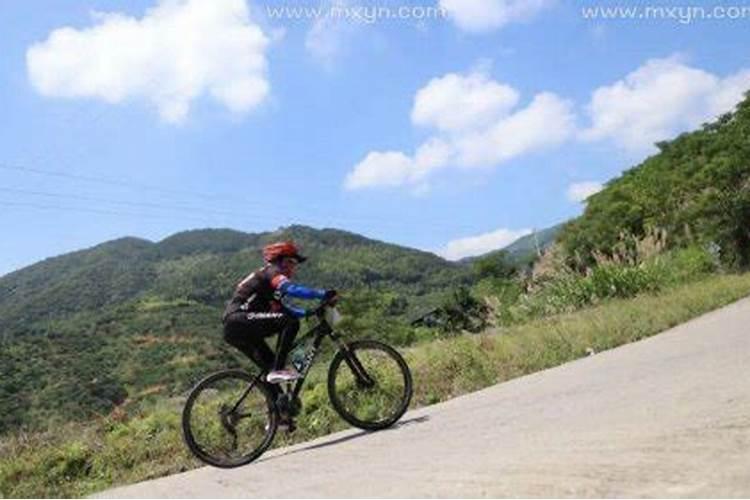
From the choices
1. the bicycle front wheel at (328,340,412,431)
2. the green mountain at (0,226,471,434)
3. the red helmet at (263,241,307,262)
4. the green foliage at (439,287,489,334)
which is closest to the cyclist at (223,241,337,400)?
the red helmet at (263,241,307,262)

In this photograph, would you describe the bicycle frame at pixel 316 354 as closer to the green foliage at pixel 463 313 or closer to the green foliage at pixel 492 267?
the green foliage at pixel 463 313

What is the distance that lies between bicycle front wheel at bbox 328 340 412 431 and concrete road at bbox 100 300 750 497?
217 millimetres

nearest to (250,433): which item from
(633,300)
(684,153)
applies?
(633,300)

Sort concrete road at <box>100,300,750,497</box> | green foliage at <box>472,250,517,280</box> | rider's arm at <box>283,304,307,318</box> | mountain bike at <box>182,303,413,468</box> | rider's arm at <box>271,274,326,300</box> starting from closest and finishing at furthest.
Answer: concrete road at <box>100,300,750,497</box> → rider's arm at <box>271,274,326,300</box> → mountain bike at <box>182,303,413,468</box> → rider's arm at <box>283,304,307,318</box> → green foliage at <box>472,250,517,280</box>

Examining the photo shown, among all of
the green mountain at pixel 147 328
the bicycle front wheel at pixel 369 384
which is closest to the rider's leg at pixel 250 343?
the bicycle front wheel at pixel 369 384

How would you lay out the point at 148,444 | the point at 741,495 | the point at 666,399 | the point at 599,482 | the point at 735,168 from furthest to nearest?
the point at 735,168, the point at 148,444, the point at 666,399, the point at 599,482, the point at 741,495

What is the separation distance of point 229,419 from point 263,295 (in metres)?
1.14

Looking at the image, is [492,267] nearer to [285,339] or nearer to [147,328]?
[285,339]

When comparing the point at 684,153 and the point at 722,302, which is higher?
the point at 684,153

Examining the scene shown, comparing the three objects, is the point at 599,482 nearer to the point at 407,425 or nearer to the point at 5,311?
the point at 407,425

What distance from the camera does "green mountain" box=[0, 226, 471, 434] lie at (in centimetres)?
4016

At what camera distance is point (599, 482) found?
16.1ft

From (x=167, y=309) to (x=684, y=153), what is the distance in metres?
92.2

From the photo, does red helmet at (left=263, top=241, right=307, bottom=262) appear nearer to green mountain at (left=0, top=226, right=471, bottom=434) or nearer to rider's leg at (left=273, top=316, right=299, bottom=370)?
rider's leg at (left=273, top=316, right=299, bottom=370)
